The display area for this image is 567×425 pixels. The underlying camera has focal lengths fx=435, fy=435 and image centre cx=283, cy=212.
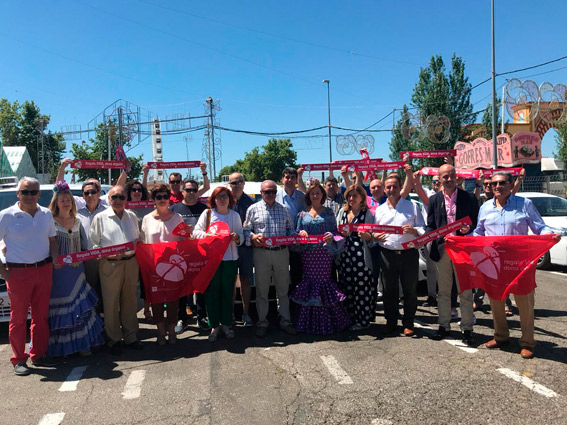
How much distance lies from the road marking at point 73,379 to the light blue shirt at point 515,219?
4.78 metres

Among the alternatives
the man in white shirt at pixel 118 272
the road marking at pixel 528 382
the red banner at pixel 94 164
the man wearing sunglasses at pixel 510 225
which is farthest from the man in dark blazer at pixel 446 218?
the red banner at pixel 94 164

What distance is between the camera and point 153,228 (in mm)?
5566

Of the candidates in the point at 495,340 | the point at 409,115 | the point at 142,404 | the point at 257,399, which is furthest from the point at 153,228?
the point at 409,115

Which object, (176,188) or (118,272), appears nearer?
(118,272)

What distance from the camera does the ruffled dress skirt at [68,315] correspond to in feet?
16.5

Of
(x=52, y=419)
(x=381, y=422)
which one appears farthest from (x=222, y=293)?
(x=381, y=422)

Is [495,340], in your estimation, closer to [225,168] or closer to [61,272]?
[61,272]

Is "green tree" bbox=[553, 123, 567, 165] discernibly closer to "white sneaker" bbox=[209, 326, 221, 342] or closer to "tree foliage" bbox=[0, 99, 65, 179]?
"white sneaker" bbox=[209, 326, 221, 342]

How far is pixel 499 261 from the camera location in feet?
16.3

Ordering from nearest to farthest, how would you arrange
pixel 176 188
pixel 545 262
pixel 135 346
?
pixel 135 346
pixel 176 188
pixel 545 262

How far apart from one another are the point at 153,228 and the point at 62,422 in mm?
2514

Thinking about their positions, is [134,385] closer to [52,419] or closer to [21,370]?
[52,419]

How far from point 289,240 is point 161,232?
1.64 meters

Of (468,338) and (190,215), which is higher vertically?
(190,215)
